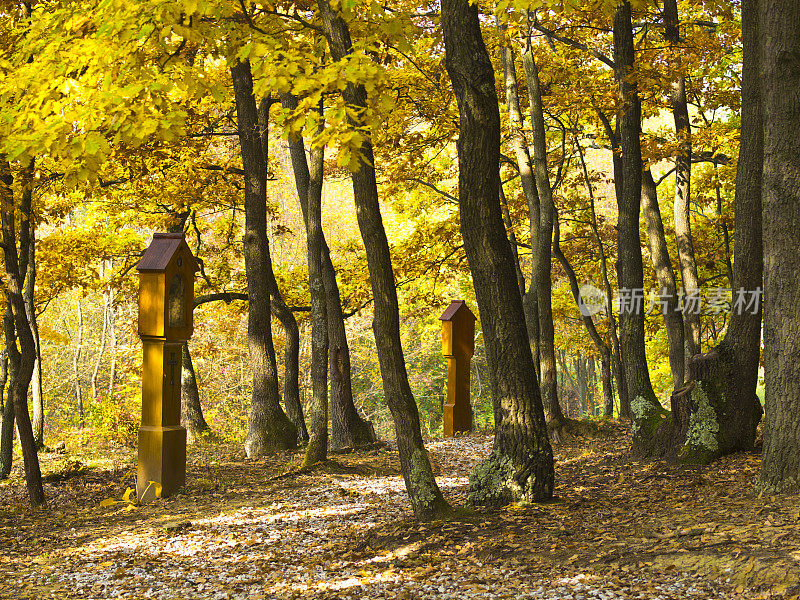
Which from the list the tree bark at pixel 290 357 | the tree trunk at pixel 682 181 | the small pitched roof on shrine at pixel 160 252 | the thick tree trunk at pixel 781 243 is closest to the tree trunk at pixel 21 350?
the small pitched roof on shrine at pixel 160 252

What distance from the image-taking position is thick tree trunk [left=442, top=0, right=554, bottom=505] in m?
5.65

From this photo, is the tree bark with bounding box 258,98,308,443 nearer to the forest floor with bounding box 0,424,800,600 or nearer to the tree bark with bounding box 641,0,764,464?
the forest floor with bounding box 0,424,800,600

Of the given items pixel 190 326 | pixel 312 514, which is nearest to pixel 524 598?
pixel 312 514

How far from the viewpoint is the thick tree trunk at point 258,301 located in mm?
10500

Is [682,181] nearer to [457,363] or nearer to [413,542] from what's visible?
[457,363]

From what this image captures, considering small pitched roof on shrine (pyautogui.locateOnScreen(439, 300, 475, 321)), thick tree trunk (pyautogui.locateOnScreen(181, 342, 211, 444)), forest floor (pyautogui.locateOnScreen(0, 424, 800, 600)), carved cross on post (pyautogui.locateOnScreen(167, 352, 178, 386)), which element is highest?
small pitched roof on shrine (pyautogui.locateOnScreen(439, 300, 475, 321))

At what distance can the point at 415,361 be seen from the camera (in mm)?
25938

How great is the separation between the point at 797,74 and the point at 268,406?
7.86 m

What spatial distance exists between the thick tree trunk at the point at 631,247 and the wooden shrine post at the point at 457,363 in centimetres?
465

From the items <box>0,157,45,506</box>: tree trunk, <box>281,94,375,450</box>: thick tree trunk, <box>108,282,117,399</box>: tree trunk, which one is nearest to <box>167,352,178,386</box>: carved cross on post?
<box>0,157,45,506</box>: tree trunk

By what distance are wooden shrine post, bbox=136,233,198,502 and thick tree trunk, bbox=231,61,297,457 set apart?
2533mm

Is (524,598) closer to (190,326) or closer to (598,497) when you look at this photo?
(598,497)

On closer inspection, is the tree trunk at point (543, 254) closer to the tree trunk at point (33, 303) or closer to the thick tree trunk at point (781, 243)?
the thick tree trunk at point (781, 243)

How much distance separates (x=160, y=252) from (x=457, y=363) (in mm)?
6144
